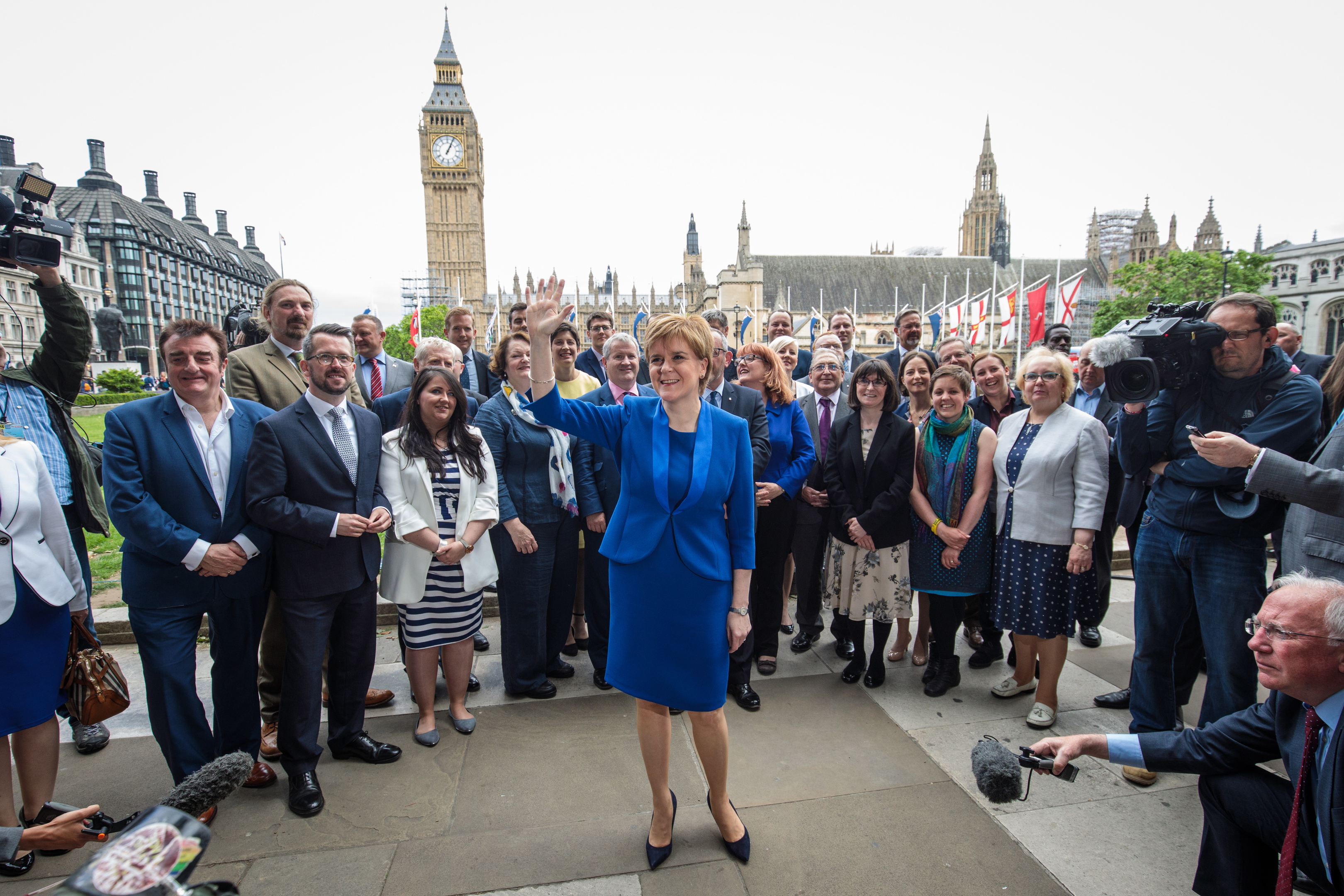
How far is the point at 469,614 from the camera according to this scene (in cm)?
359

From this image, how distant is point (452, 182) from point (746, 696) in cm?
8343

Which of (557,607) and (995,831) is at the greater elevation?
(557,607)

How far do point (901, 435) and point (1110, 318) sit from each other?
1840 inches

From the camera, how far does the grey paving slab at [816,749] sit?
301cm

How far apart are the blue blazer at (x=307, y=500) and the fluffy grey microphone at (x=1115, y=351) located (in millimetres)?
3515

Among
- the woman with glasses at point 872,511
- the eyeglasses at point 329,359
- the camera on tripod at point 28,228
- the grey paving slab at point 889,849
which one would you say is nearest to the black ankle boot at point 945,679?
the woman with glasses at point 872,511

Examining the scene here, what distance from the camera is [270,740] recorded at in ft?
11.0

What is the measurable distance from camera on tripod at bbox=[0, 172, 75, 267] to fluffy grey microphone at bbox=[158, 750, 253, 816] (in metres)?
2.66

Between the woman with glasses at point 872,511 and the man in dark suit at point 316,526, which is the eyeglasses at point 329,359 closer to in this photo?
the man in dark suit at point 316,526

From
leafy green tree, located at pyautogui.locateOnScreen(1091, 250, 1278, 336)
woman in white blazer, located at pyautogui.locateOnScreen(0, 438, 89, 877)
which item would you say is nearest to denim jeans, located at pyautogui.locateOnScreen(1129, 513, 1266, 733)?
woman in white blazer, located at pyautogui.locateOnScreen(0, 438, 89, 877)

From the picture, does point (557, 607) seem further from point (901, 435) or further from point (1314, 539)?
point (1314, 539)

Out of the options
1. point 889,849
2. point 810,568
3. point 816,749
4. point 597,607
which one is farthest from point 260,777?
point 810,568

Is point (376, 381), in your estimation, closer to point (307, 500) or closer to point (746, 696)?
point (307, 500)

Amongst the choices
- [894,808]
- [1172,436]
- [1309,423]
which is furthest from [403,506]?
[1309,423]
